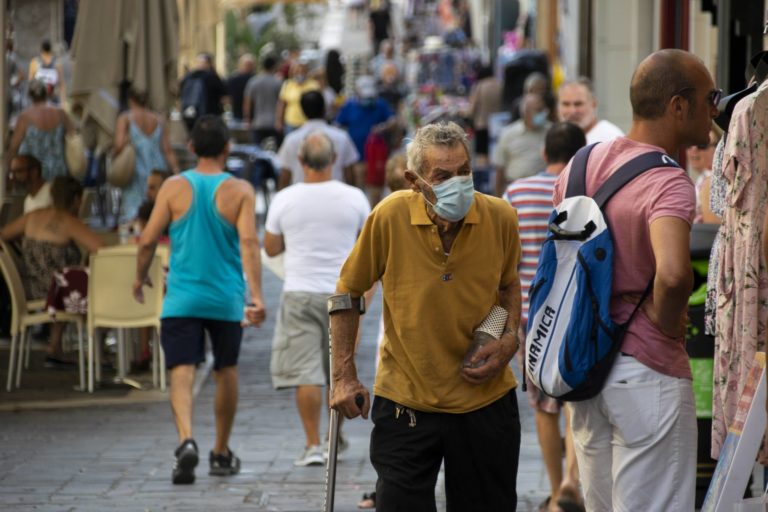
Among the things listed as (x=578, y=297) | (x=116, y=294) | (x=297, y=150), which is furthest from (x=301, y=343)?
(x=297, y=150)

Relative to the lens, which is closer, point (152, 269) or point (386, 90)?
point (152, 269)

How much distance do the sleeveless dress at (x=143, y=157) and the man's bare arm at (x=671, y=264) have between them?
11208mm

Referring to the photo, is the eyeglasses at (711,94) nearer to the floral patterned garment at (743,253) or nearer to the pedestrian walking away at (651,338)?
the pedestrian walking away at (651,338)

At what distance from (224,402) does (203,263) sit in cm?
76

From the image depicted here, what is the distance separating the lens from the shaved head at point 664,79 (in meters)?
5.01

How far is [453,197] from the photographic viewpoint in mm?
5152

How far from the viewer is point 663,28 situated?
580 inches

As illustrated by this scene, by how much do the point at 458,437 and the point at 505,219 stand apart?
744 mm

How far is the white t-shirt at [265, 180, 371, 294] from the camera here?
8844mm

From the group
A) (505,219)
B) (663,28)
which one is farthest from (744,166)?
(663,28)

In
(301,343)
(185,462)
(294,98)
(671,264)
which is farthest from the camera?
(294,98)

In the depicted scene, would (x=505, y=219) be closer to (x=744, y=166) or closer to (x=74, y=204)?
(x=744, y=166)

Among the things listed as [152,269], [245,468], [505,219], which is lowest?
[245,468]

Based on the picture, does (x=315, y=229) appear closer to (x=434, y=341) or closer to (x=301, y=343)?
(x=301, y=343)
